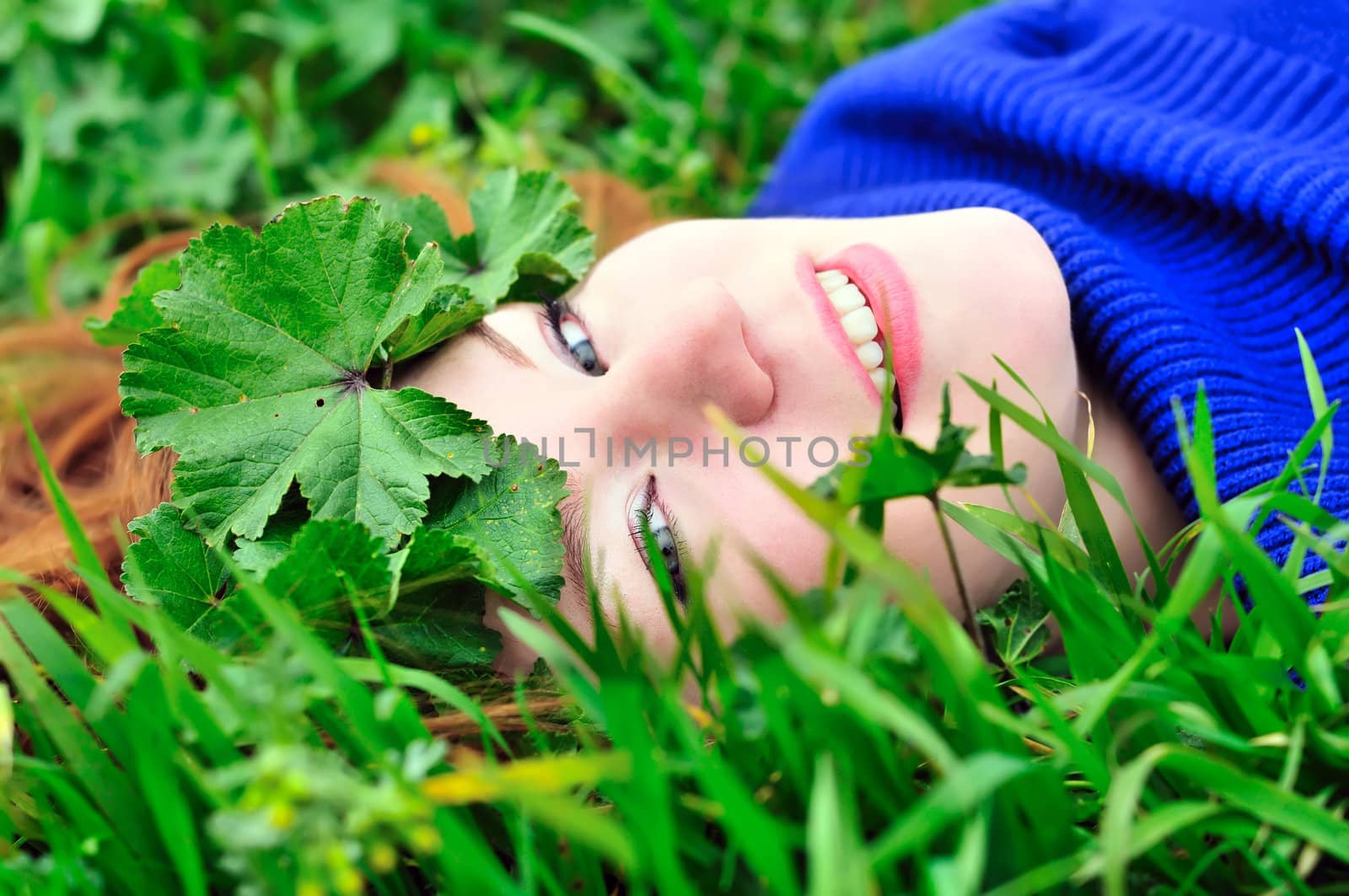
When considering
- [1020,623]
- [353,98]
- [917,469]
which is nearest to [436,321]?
[917,469]

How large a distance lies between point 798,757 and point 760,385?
1.77 ft

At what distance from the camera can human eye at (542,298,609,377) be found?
1407 millimetres

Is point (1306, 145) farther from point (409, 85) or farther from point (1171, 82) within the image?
point (409, 85)

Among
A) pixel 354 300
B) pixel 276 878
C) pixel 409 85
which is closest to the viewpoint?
pixel 276 878

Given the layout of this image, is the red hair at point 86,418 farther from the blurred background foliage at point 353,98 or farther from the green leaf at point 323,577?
the green leaf at point 323,577

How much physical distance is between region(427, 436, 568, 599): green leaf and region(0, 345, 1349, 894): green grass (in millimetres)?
165

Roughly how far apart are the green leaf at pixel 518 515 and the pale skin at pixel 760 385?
0.18 ft

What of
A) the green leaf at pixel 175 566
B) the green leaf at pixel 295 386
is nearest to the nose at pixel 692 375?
the green leaf at pixel 295 386

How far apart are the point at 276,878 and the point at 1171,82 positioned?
71.6 inches

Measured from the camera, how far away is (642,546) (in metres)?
1.22

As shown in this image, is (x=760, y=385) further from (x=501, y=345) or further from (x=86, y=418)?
(x=86, y=418)

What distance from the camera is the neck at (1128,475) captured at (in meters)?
1.46

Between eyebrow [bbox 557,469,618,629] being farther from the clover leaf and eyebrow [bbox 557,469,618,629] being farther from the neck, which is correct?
the neck

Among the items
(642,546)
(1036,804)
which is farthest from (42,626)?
(1036,804)
